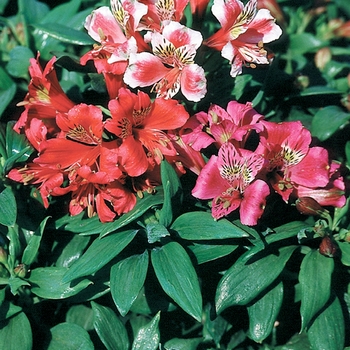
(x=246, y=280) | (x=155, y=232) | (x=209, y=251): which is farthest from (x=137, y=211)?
(x=246, y=280)

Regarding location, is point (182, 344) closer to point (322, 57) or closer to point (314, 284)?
point (314, 284)

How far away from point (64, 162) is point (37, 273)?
0.95 ft

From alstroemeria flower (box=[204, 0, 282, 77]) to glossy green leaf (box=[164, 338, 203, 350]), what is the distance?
62 cm

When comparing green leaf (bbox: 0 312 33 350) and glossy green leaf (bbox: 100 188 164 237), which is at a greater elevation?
glossy green leaf (bbox: 100 188 164 237)

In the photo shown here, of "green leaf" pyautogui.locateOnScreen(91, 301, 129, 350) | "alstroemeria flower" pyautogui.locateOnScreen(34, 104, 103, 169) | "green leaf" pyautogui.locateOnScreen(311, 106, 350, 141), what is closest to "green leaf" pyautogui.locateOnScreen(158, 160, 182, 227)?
"alstroemeria flower" pyautogui.locateOnScreen(34, 104, 103, 169)

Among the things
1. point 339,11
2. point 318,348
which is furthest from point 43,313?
point 339,11

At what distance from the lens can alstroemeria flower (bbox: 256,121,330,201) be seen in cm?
117

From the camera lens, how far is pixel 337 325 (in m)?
1.22

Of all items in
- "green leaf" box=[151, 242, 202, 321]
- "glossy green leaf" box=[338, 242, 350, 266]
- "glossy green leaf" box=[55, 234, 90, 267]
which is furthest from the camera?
"glossy green leaf" box=[55, 234, 90, 267]

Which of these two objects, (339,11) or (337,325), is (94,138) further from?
(339,11)

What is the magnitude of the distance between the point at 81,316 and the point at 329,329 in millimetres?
610

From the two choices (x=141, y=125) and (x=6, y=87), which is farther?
(x=6, y=87)

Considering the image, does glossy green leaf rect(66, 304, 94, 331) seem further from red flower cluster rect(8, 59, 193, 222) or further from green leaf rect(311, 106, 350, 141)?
green leaf rect(311, 106, 350, 141)

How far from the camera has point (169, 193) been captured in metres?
1.13
